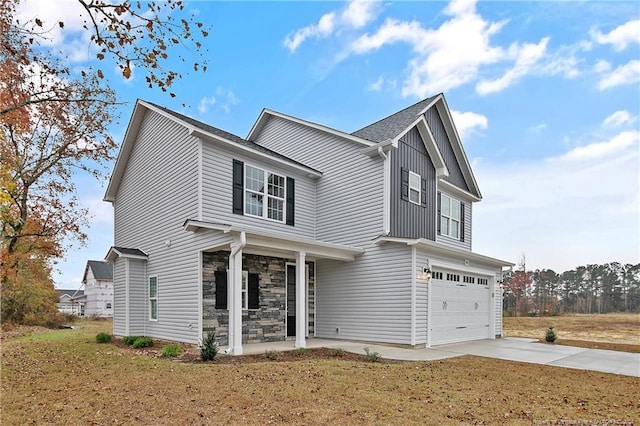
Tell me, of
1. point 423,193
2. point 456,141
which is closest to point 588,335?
point 456,141

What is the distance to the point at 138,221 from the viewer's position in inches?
582

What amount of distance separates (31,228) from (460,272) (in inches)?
835

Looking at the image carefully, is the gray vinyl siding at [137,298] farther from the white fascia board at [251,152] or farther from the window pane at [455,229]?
the window pane at [455,229]

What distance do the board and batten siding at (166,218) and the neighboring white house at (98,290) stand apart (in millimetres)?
31776

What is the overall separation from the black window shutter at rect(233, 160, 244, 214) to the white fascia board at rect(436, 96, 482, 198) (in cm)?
835

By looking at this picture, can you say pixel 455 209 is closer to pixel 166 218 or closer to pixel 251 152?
pixel 251 152

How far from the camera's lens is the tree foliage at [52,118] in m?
6.00

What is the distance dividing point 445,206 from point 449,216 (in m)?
0.45

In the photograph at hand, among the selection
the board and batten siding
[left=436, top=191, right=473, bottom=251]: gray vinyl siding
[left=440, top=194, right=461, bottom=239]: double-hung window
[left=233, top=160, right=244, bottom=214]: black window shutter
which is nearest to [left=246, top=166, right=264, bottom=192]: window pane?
[left=233, top=160, right=244, bottom=214]: black window shutter

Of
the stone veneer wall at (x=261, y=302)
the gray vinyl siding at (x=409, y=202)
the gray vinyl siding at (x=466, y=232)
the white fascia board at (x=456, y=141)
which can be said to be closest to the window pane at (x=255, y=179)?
the stone veneer wall at (x=261, y=302)

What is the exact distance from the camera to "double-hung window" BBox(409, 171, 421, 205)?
14.0 metres

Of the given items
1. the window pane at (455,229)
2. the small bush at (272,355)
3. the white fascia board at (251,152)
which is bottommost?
the small bush at (272,355)

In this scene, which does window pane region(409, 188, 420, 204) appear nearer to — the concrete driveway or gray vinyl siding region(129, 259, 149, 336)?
the concrete driveway

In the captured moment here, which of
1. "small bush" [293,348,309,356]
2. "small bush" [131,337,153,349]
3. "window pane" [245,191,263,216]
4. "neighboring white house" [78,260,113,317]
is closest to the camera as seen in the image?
"small bush" [293,348,309,356]
